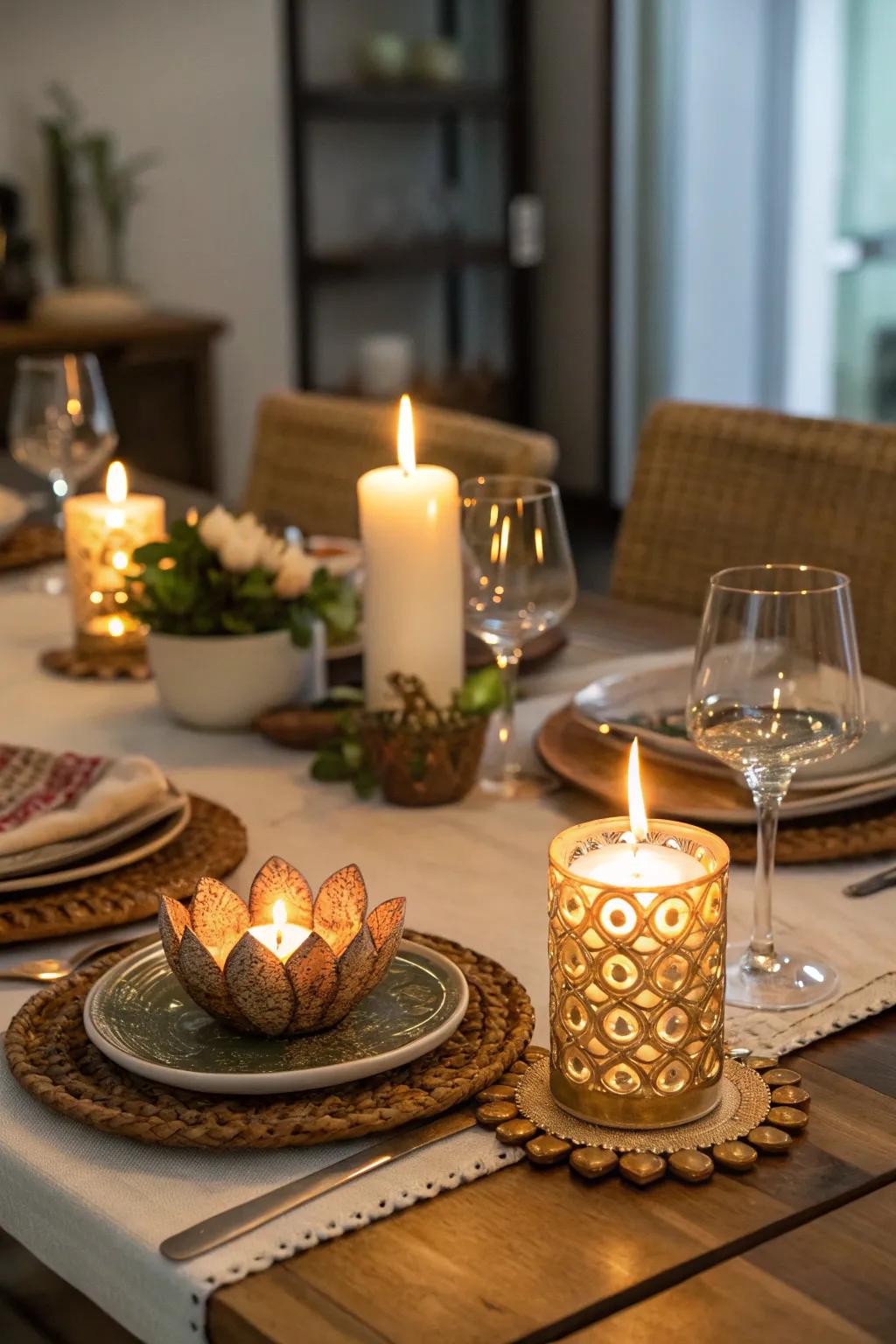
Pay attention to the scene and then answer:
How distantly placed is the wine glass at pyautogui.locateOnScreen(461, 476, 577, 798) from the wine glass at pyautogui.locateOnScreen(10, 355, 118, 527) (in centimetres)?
71

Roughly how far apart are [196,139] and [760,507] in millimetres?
2984

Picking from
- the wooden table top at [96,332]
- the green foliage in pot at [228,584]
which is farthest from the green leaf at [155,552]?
the wooden table top at [96,332]

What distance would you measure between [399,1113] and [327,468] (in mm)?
1505

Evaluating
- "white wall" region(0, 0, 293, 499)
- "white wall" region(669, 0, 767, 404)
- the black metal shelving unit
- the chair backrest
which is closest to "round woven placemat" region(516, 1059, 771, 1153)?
the chair backrest

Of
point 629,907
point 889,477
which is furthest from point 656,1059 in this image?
point 889,477

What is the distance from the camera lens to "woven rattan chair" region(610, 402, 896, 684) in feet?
5.40

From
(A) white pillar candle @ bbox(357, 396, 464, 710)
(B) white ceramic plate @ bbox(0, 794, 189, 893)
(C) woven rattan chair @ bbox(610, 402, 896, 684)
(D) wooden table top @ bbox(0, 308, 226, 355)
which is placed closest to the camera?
(B) white ceramic plate @ bbox(0, 794, 189, 893)

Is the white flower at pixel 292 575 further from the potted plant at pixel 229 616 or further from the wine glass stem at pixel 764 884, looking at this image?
the wine glass stem at pixel 764 884

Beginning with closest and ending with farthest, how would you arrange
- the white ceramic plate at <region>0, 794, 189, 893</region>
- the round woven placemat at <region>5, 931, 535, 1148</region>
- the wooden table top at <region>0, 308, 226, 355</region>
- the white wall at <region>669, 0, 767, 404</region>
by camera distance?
the round woven placemat at <region>5, 931, 535, 1148</region>
the white ceramic plate at <region>0, 794, 189, 893</region>
the wooden table top at <region>0, 308, 226, 355</region>
the white wall at <region>669, 0, 767, 404</region>

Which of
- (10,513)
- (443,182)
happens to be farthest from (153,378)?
(10,513)

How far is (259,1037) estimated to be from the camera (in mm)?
763

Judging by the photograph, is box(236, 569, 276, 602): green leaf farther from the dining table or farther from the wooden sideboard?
the wooden sideboard

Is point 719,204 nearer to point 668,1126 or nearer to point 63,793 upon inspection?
point 63,793

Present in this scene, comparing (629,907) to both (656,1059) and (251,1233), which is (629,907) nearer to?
(656,1059)
